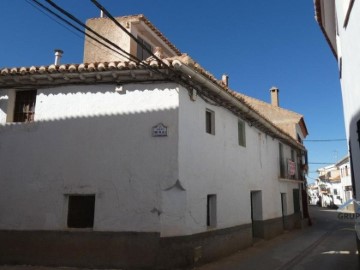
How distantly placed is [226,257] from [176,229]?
276cm

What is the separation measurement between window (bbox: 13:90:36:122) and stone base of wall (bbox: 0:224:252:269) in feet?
9.56

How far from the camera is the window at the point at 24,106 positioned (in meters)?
8.66

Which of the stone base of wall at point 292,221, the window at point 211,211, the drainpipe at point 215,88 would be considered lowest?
the stone base of wall at point 292,221

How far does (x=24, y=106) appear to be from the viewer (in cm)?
875

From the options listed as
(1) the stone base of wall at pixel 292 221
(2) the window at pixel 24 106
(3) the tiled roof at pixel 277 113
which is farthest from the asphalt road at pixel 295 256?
(3) the tiled roof at pixel 277 113

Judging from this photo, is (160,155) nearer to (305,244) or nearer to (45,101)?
(45,101)

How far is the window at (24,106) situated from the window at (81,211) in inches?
97.9

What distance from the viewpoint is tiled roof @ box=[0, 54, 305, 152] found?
25.0ft

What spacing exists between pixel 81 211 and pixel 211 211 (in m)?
Result: 3.56

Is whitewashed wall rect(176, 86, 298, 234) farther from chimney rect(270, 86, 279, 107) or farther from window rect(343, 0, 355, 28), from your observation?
chimney rect(270, 86, 279, 107)

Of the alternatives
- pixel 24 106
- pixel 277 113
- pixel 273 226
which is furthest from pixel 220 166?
pixel 277 113

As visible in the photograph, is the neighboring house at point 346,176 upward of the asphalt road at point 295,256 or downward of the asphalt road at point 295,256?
upward

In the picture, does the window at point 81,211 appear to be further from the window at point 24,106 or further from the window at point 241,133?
the window at point 241,133

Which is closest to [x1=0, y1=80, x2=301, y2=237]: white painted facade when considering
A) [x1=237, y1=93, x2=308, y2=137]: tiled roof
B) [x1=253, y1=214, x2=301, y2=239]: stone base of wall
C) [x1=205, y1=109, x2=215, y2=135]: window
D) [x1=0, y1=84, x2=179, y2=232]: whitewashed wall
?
[x1=0, y1=84, x2=179, y2=232]: whitewashed wall
